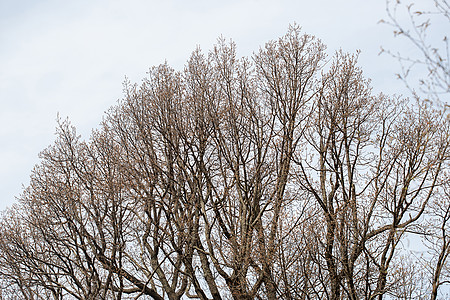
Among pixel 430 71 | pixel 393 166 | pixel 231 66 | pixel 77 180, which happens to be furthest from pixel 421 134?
pixel 77 180

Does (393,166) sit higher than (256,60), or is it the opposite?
(256,60)

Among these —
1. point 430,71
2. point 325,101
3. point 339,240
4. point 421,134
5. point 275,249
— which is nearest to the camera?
point 430,71

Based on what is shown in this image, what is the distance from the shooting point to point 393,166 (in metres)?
15.7

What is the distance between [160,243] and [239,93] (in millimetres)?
6623

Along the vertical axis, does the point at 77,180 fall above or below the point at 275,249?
above

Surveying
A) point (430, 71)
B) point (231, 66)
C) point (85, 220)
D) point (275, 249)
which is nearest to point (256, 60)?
point (231, 66)

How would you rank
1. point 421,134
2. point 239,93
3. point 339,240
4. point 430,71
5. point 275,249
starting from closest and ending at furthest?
point 430,71, point 339,240, point 275,249, point 421,134, point 239,93

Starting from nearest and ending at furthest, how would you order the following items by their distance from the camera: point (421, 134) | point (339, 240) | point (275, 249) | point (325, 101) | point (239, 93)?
point (339, 240)
point (275, 249)
point (421, 134)
point (325, 101)
point (239, 93)

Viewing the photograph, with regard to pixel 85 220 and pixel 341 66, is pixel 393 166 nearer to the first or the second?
pixel 341 66

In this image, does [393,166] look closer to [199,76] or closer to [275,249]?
[275,249]

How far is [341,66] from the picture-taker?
691 inches

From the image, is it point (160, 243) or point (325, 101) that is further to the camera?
point (160, 243)

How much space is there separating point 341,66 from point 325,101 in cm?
158

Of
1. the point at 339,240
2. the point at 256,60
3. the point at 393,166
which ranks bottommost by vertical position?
the point at 339,240
